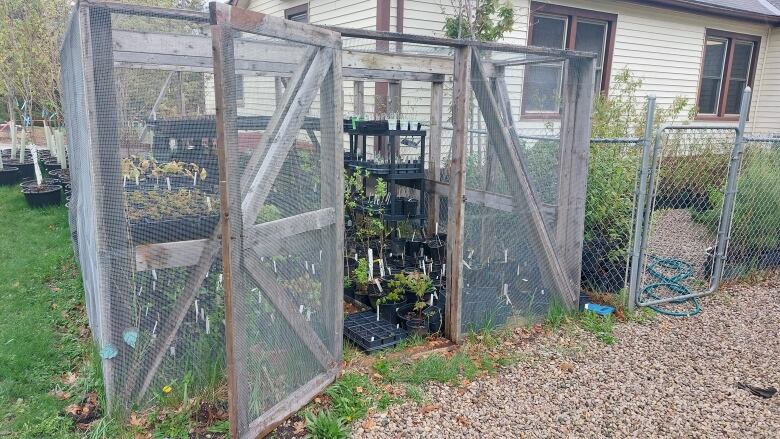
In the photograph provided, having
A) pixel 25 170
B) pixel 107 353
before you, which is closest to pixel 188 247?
pixel 107 353

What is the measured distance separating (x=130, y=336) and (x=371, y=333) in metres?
1.71

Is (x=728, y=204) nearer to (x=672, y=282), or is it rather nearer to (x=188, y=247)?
(x=672, y=282)

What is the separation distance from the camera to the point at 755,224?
18.5 ft

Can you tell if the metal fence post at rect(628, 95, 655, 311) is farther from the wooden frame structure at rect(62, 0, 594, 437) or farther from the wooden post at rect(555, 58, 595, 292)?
the wooden frame structure at rect(62, 0, 594, 437)

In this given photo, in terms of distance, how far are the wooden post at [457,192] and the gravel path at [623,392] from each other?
0.60m

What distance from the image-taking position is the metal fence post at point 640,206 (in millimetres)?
4305

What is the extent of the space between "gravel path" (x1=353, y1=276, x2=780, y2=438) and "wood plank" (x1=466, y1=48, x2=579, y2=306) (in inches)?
20.4

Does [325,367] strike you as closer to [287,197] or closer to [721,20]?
[287,197]

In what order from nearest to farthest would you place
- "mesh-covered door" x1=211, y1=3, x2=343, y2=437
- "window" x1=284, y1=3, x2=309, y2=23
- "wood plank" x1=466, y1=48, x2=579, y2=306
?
"mesh-covered door" x1=211, y1=3, x2=343, y2=437 < "wood plank" x1=466, y1=48, x2=579, y2=306 < "window" x1=284, y1=3, x2=309, y2=23

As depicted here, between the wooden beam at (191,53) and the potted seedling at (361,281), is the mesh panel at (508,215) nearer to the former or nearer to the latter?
the potted seedling at (361,281)

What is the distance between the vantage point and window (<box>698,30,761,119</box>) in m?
11.9

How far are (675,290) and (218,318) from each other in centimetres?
438

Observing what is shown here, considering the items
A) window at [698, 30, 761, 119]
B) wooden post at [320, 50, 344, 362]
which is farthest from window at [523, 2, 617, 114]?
wooden post at [320, 50, 344, 362]

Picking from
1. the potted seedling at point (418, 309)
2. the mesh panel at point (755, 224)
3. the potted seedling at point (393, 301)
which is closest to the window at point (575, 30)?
the mesh panel at point (755, 224)
